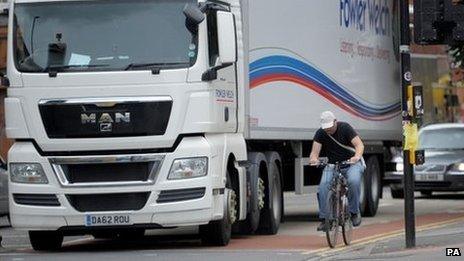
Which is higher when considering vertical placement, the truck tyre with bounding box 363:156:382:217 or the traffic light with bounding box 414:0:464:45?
the traffic light with bounding box 414:0:464:45

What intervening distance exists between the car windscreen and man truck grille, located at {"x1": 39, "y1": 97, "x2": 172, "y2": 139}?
45.2ft

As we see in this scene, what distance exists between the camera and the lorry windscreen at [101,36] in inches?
574

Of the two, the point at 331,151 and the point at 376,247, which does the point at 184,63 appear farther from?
the point at 376,247

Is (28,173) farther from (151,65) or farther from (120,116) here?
(151,65)

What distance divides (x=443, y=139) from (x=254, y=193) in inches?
472

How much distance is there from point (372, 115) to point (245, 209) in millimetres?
6334

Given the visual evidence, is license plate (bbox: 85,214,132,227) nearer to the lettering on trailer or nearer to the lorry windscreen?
the lorry windscreen

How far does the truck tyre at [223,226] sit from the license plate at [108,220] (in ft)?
3.87

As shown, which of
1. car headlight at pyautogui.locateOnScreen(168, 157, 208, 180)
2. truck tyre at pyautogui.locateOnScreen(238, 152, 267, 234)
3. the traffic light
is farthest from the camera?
truck tyre at pyautogui.locateOnScreen(238, 152, 267, 234)

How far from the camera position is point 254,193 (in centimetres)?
1633

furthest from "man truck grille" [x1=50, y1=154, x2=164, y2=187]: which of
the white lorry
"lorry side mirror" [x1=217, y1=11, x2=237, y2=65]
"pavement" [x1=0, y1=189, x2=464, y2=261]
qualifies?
"lorry side mirror" [x1=217, y1=11, x2=237, y2=65]

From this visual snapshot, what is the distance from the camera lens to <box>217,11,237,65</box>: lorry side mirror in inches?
579

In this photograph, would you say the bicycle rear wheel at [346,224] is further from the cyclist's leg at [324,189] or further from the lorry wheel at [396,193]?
the lorry wheel at [396,193]

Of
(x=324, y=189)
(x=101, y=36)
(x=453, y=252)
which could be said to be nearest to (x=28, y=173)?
(x=101, y=36)
